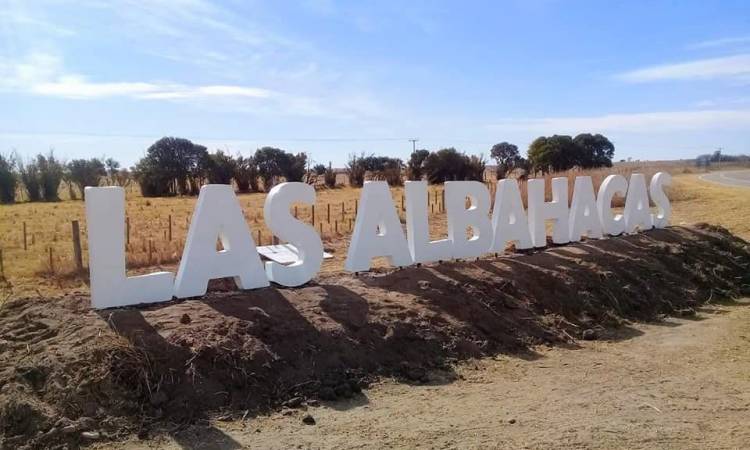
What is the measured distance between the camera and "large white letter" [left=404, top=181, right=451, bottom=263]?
1010 cm

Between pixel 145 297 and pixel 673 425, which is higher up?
pixel 145 297

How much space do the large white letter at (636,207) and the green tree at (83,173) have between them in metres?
30.3

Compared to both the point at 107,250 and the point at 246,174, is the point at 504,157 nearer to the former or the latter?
the point at 246,174

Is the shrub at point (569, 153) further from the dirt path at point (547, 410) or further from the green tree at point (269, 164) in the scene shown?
the dirt path at point (547, 410)

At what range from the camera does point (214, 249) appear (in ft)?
26.5

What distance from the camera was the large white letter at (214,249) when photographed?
7.90 meters

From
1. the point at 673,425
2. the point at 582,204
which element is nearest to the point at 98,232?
the point at 673,425

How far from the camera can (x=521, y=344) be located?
839 cm

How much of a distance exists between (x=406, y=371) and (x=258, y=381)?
5.45 ft

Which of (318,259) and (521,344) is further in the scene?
(318,259)

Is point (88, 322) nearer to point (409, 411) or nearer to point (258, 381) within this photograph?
Answer: point (258, 381)

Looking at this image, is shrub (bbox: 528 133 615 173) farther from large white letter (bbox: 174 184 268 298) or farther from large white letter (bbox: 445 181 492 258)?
large white letter (bbox: 174 184 268 298)

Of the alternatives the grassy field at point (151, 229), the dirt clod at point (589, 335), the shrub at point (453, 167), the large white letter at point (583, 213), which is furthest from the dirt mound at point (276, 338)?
the shrub at point (453, 167)

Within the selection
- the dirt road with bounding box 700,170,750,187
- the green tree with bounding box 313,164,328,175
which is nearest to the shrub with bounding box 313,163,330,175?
the green tree with bounding box 313,164,328,175
